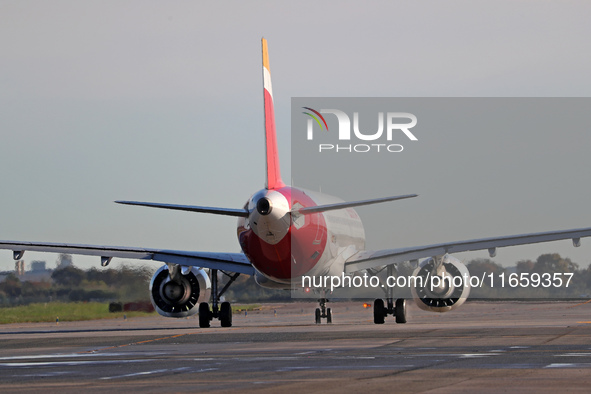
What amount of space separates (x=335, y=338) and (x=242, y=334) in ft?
14.8

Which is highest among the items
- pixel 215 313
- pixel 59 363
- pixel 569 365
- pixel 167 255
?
pixel 167 255

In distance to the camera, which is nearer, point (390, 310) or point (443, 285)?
point (443, 285)

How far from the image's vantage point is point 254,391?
14.1m

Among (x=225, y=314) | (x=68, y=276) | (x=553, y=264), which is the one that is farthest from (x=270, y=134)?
(x=68, y=276)

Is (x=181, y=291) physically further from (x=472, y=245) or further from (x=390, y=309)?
(x=472, y=245)

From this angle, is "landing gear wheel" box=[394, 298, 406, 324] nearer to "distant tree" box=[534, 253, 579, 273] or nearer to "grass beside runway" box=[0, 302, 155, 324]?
"distant tree" box=[534, 253, 579, 273]

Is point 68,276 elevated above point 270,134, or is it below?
below

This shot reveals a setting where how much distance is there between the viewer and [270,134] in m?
34.2

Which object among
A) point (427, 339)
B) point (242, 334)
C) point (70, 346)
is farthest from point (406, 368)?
point (242, 334)

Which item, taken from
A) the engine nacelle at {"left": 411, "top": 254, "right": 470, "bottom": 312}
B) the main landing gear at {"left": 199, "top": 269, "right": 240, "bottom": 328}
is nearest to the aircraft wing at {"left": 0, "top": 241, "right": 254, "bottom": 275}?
the main landing gear at {"left": 199, "top": 269, "right": 240, "bottom": 328}

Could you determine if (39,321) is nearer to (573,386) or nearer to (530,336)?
(530,336)

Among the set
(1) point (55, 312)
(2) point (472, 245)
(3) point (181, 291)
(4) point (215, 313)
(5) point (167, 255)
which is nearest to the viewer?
(2) point (472, 245)

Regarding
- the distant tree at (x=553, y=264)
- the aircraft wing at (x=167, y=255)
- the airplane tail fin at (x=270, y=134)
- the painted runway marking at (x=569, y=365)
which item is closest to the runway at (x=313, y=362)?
the painted runway marking at (x=569, y=365)

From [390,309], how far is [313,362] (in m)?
19.4
